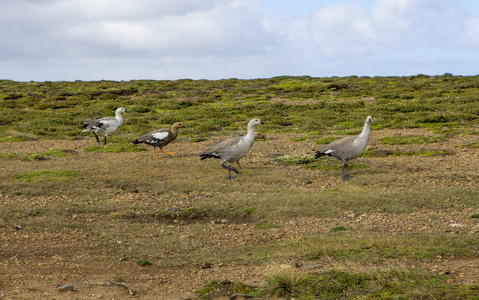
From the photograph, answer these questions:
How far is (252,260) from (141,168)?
32.2ft

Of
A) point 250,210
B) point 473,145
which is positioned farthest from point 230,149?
point 473,145

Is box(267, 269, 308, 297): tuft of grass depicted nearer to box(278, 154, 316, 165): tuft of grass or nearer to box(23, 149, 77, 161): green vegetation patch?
box(278, 154, 316, 165): tuft of grass

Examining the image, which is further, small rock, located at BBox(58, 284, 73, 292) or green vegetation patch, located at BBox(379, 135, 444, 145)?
green vegetation patch, located at BBox(379, 135, 444, 145)

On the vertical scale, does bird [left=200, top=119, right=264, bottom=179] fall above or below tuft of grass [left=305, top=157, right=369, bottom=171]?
above

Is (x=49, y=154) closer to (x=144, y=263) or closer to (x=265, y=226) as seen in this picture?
→ (x=265, y=226)

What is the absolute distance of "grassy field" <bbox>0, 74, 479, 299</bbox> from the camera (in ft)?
24.1

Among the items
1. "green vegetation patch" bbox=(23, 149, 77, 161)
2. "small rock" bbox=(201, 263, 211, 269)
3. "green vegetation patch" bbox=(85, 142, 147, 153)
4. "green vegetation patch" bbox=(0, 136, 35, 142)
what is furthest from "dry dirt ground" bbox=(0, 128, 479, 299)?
"green vegetation patch" bbox=(0, 136, 35, 142)

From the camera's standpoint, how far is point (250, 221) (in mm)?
11508

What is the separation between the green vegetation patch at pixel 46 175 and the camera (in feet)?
51.9

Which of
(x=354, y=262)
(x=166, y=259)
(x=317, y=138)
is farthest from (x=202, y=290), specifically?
(x=317, y=138)

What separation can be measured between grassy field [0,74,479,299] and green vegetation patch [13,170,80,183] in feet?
0.22

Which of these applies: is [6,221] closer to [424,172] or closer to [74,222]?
[74,222]

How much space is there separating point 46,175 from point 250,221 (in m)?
Result: 8.18

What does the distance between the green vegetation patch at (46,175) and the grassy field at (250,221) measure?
0.07 meters
